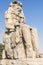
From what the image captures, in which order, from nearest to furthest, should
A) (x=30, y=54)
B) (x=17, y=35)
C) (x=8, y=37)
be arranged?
(x=30, y=54) < (x=17, y=35) < (x=8, y=37)

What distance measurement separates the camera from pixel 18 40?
12.4m

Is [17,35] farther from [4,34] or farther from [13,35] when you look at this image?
[4,34]

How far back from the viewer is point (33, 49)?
12.3 m

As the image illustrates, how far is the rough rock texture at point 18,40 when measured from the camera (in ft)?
38.6

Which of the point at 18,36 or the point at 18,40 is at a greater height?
the point at 18,36

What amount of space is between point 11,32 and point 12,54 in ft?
4.55

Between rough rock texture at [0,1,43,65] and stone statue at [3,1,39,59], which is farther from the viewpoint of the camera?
stone statue at [3,1,39,59]

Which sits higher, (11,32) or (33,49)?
(11,32)

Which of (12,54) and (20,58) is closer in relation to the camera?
(20,58)

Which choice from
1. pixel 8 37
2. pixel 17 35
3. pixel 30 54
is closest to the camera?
pixel 30 54

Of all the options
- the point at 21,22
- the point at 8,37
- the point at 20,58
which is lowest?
the point at 20,58

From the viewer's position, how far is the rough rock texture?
1177 centimetres

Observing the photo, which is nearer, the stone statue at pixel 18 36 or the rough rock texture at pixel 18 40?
the rough rock texture at pixel 18 40

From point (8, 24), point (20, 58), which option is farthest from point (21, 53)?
point (8, 24)
